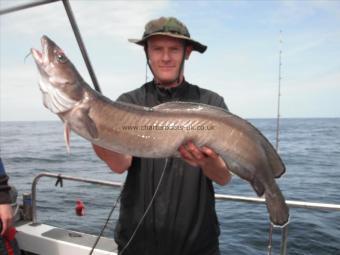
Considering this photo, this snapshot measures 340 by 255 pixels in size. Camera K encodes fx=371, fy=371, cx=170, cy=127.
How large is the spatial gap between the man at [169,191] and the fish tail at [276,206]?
0.40m

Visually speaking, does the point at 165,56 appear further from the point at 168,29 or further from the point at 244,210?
the point at 244,210

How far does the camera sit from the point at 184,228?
3.19 meters

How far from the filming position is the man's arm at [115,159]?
10.4ft

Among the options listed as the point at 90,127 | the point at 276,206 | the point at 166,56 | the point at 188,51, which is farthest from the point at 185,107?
the point at 276,206

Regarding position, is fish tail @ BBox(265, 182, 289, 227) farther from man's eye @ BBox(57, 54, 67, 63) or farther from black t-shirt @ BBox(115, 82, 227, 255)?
man's eye @ BBox(57, 54, 67, 63)

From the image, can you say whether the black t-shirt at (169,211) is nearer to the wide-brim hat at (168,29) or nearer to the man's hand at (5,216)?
the wide-brim hat at (168,29)

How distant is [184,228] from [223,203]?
1060cm

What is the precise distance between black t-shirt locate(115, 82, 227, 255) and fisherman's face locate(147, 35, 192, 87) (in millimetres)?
501

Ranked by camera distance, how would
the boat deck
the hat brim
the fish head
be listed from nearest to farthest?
the fish head < the hat brim < the boat deck

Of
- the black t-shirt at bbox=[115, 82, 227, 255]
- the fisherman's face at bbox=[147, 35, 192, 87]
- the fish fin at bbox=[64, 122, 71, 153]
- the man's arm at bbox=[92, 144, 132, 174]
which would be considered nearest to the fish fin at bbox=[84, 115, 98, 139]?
the fish fin at bbox=[64, 122, 71, 153]

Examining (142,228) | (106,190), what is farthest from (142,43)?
(106,190)

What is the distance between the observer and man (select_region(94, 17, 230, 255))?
10.5 feet

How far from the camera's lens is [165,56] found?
3.32 meters

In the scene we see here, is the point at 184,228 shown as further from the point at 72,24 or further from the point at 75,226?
the point at 75,226
